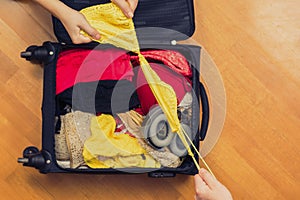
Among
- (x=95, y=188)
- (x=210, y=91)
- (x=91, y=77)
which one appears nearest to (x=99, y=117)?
(x=91, y=77)

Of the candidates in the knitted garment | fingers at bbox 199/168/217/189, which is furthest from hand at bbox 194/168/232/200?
the knitted garment

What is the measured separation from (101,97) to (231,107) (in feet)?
1.10

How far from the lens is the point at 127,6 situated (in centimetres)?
93

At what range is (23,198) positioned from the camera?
105 cm

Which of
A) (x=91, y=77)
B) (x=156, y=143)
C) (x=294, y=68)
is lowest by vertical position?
(x=294, y=68)

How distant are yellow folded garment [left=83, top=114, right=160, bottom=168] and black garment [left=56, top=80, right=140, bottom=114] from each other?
0.09 ft

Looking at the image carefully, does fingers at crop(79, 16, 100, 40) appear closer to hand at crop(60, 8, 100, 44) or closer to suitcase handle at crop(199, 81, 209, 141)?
hand at crop(60, 8, 100, 44)

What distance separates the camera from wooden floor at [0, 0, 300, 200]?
1.06 metres

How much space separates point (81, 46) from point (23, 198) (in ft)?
1.26

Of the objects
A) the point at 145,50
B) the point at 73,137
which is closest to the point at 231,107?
the point at 145,50

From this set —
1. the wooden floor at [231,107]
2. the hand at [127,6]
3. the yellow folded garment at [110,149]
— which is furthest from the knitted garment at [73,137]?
the hand at [127,6]

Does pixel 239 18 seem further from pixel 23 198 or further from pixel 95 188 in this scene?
pixel 23 198

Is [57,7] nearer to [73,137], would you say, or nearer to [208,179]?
[73,137]

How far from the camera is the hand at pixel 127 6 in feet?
3.02
